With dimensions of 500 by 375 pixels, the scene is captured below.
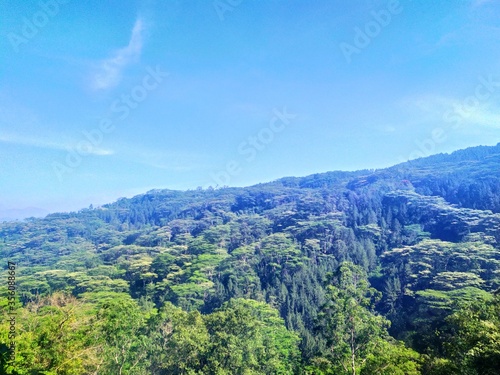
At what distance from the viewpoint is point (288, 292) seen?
57656 millimetres

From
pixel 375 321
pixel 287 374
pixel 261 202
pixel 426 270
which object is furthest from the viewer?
pixel 261 202

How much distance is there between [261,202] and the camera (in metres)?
168

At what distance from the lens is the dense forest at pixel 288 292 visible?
1584cm

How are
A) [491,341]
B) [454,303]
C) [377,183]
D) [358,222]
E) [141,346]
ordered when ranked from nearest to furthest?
1. [491,341]
2. [141,346]
3. [454,303]
4. [358,222]
5. [377,183]

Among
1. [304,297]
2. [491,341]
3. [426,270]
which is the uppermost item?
[491,341]

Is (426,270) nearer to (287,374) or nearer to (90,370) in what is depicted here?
(287,374)

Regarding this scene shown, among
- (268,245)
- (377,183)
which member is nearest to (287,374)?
(268,245)

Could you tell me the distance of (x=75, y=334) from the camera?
52.7 ft

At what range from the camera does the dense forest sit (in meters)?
15.8

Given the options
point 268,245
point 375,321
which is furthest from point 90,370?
point 268,245

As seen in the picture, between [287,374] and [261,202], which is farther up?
[261,202]

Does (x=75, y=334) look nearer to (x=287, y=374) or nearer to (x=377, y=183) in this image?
(x=287, y=374)

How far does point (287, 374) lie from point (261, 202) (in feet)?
463

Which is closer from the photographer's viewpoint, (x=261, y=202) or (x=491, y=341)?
(x=491, y=341)
